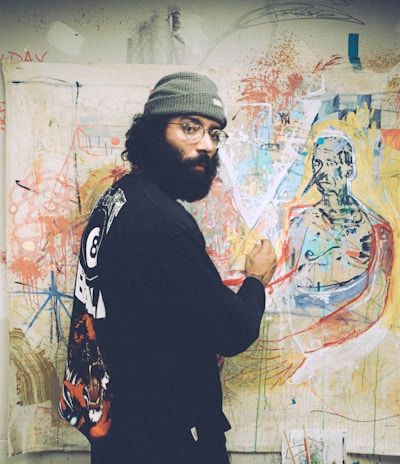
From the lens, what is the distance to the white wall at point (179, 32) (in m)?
2.04

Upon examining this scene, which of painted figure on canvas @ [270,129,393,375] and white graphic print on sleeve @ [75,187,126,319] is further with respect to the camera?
painted figure on canvas @ [270,129,393,375]

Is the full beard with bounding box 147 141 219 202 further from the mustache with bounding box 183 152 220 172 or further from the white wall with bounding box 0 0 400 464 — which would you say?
the white wall with bounding box 0 0 400 464

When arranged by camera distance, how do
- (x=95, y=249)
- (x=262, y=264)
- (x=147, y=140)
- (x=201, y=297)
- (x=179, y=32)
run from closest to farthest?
(x=201, y=297), (x=95, y=249), (x=147, y=140), (x=262, y=264), (x=179, y=32)

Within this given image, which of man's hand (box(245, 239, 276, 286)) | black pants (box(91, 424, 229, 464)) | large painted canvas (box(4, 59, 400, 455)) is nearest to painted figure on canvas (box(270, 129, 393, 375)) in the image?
large painted canvas (box(4, 59, 400, 455))

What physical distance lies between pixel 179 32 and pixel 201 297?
51.6 inches

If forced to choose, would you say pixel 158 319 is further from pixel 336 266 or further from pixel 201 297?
pixel 336 266

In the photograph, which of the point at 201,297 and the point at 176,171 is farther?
the point at 176,171

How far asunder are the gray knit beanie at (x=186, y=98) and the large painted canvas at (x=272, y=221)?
0.50 metres

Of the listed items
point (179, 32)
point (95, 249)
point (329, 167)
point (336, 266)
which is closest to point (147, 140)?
point (95, 249)

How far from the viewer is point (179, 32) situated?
6.72ft

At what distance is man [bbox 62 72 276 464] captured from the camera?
1344 millimetres

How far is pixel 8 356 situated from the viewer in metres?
2.14

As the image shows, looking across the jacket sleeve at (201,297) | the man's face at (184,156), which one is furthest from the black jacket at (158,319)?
the man's face at (184,156)

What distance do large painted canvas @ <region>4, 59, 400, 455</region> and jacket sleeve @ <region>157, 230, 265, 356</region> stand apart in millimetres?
702
